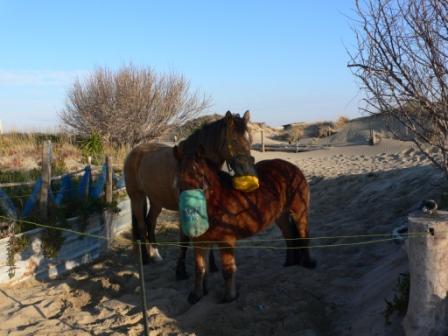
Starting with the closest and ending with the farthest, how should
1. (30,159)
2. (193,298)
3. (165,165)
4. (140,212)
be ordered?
(193,298) < (165,165) < (140,212) < (30,159)

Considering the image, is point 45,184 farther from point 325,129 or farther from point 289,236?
point 325,129

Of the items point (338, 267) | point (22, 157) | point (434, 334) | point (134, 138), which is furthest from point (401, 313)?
point (134, 138)

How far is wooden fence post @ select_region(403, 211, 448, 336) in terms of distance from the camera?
318 centimetres

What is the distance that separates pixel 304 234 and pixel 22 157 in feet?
28.5

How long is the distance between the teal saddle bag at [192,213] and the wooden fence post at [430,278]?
1933mm

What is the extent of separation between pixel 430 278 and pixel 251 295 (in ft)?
6.81

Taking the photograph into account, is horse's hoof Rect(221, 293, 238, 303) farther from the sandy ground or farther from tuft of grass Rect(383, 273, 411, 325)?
tuft of grass Rect(383, 273, 411, 325)

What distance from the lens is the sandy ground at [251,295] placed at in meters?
4.27

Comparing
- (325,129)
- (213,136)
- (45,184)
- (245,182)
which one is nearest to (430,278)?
(245,182)

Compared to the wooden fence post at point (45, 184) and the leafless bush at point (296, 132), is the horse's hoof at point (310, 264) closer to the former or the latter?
the wooden fence post at point (45, 184)

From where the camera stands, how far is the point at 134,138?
21438mm

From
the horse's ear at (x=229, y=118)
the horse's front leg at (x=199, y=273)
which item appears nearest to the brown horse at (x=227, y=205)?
the horse's front leg at (x=199, y=273)

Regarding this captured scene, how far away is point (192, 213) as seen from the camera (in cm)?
432

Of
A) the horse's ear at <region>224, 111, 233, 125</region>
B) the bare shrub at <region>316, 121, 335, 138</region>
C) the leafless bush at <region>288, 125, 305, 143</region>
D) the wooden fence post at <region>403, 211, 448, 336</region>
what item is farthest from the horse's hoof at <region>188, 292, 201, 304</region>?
the leafless bush at <region>288, 125, 305, 143</region>
